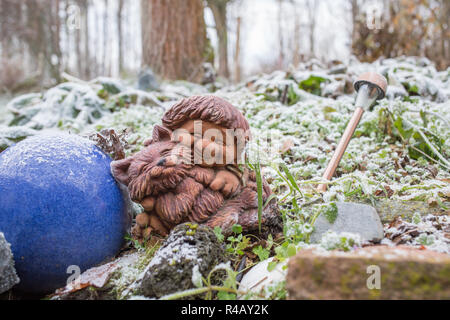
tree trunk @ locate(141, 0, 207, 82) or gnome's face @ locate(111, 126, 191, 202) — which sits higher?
tree trunk @ locate(141, 0, 207, 82)

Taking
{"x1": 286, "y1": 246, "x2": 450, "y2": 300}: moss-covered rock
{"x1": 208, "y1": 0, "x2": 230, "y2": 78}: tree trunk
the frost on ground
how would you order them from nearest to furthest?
{"x1": 286, "y1": 246, "x2": 450, "y2": 300}: moss-covered rock, the frost on ground, {"x1": 208, "y1": 0, "x2": 230, "y2": 78}: tree trunk

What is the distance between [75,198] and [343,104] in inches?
130

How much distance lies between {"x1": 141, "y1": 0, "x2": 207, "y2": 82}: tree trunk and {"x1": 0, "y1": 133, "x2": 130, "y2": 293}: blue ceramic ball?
4.86 metres

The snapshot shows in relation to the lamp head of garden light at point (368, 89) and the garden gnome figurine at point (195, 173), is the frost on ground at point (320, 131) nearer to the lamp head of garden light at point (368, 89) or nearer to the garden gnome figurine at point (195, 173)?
the garden gnome figurine at point (195, 173)

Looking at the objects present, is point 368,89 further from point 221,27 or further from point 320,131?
point 221,27

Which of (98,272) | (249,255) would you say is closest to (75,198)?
(98,272)

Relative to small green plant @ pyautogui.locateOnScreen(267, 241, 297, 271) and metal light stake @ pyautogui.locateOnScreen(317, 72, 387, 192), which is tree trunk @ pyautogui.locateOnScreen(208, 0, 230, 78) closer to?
metal light stake @ pyautogui.locateOnScreen(317, 72, 387, 192)

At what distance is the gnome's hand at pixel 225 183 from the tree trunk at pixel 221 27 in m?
8.48

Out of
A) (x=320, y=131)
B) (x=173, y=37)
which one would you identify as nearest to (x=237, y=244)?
(x=320, y=131)

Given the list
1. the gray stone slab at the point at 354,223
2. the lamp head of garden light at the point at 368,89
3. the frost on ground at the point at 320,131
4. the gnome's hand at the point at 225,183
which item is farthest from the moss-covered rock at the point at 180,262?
the lamp head of garden light at the point at 368,89

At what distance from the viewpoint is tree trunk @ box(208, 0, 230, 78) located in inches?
378

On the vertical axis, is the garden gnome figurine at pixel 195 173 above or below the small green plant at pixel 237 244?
above

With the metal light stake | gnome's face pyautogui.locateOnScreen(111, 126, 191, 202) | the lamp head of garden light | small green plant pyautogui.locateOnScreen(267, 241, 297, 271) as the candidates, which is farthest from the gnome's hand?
the lamp head of garden light

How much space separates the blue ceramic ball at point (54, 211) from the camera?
1683mm
